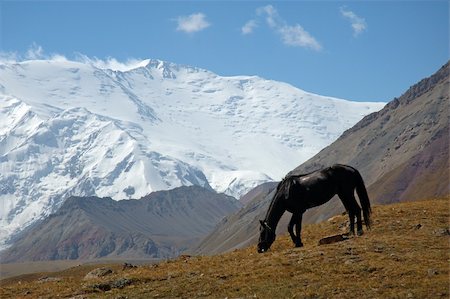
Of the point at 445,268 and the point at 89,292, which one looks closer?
the point at 445,268

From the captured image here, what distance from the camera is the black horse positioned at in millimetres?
31578

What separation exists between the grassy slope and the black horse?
1.02m

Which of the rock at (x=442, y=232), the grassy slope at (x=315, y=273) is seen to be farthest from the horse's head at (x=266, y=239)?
the rock at (x=442, y=232)

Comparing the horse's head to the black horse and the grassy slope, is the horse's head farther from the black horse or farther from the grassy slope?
the grassy slope

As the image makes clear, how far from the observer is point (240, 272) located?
27.5 meters

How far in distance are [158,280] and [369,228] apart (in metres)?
11.0

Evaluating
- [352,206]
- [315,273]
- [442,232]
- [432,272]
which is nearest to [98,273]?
[315,273]

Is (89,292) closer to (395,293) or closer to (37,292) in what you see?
(37,292)

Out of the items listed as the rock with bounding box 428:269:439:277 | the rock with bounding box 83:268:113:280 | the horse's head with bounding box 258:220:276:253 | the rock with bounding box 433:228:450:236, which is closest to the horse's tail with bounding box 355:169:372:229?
the rock with bounding box 433:228:450:236

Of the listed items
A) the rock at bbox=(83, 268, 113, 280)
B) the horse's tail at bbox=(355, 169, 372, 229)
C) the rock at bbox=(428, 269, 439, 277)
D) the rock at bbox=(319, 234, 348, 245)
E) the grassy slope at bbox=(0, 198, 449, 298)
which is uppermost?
the horse's tail at bbox=(355, 169, 372, 229)

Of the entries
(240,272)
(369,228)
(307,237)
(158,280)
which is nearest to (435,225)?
(369,228)

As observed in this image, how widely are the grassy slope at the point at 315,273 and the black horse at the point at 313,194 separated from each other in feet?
3.34

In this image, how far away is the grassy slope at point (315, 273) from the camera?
23716 millimetres

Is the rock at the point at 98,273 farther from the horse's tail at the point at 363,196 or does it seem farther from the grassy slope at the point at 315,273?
the horse's tail at the point at 363,196
